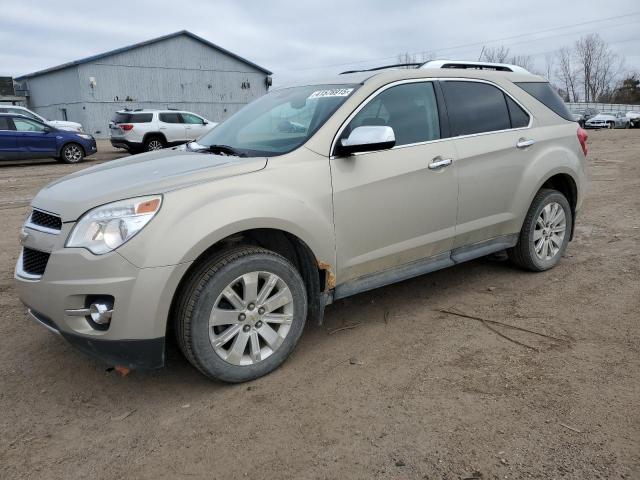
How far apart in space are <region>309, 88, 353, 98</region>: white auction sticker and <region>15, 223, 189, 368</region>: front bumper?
1657 mm

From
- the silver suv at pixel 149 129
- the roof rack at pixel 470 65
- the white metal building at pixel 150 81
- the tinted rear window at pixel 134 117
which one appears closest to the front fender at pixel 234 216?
the roof rack at pixel 470 65

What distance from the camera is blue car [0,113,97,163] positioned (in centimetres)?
1494

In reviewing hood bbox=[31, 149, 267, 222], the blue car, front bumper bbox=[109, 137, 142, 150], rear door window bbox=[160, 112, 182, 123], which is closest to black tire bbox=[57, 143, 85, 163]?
the blue car

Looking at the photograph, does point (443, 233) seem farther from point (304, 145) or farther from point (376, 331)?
point (304, 145)

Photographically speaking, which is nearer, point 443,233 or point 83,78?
point 443,233

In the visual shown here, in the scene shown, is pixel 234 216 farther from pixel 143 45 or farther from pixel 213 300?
pixel 143 45

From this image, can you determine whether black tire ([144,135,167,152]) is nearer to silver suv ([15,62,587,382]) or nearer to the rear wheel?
the rear wheel

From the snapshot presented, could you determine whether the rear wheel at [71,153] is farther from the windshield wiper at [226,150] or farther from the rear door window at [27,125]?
the windshield wiper at [226,150]

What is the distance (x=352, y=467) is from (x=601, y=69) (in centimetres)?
9371

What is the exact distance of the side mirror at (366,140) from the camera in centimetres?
320

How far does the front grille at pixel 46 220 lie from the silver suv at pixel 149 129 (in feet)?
49.6

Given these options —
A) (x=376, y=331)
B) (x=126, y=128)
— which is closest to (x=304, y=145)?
(x=376, y=331)

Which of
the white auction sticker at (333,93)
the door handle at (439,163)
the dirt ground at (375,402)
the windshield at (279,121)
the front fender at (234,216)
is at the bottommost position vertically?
the dirt ground at (375,402)

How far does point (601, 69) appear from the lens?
265 feet
